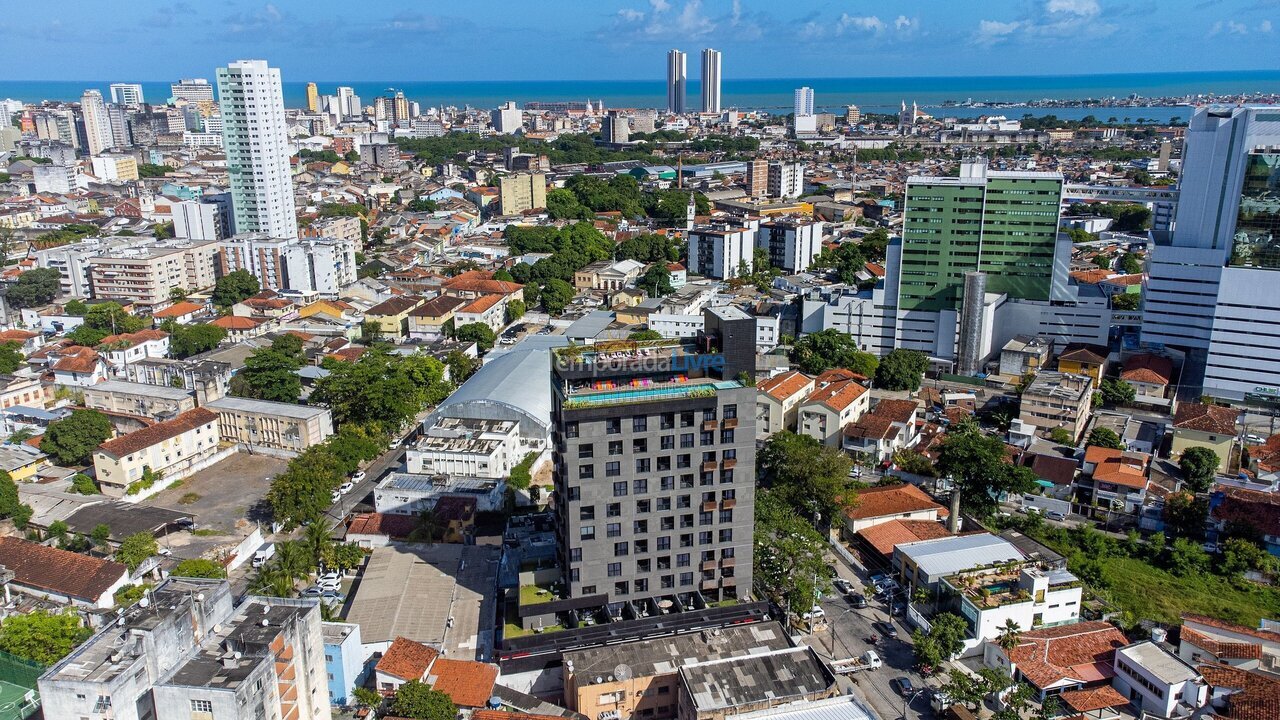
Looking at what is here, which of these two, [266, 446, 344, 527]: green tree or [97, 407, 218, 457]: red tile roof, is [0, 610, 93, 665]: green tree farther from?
[97, 407, 218, 457]: red tile roof

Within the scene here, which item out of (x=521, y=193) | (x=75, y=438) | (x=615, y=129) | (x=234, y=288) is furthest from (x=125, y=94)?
(x=75, y=438)

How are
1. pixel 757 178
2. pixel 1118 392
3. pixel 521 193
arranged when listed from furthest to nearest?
pixel 757 178, pixel 521 193, pixel 1118 392

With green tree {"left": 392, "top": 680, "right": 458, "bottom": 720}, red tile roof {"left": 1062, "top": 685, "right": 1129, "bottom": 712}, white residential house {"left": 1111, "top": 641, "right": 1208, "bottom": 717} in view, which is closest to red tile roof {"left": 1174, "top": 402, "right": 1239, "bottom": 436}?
white residential house {"left": 1111, "top": 641, "right": 1208, "bottom": 717}

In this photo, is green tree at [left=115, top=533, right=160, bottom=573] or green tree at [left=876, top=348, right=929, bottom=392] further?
green tree at [left=876, top=348, right=929, bottom=392]

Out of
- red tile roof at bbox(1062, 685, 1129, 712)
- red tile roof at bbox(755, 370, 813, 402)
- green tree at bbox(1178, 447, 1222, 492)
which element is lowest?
red tile roof at bbox(1062, 685, 1129, 712)

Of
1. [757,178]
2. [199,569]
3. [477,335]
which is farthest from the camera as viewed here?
[757,178]

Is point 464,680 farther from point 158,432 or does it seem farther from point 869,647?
point 158,432

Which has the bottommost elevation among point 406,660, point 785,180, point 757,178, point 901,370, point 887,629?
point 887,629

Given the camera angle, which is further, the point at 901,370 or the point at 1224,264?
the point at 901,370
